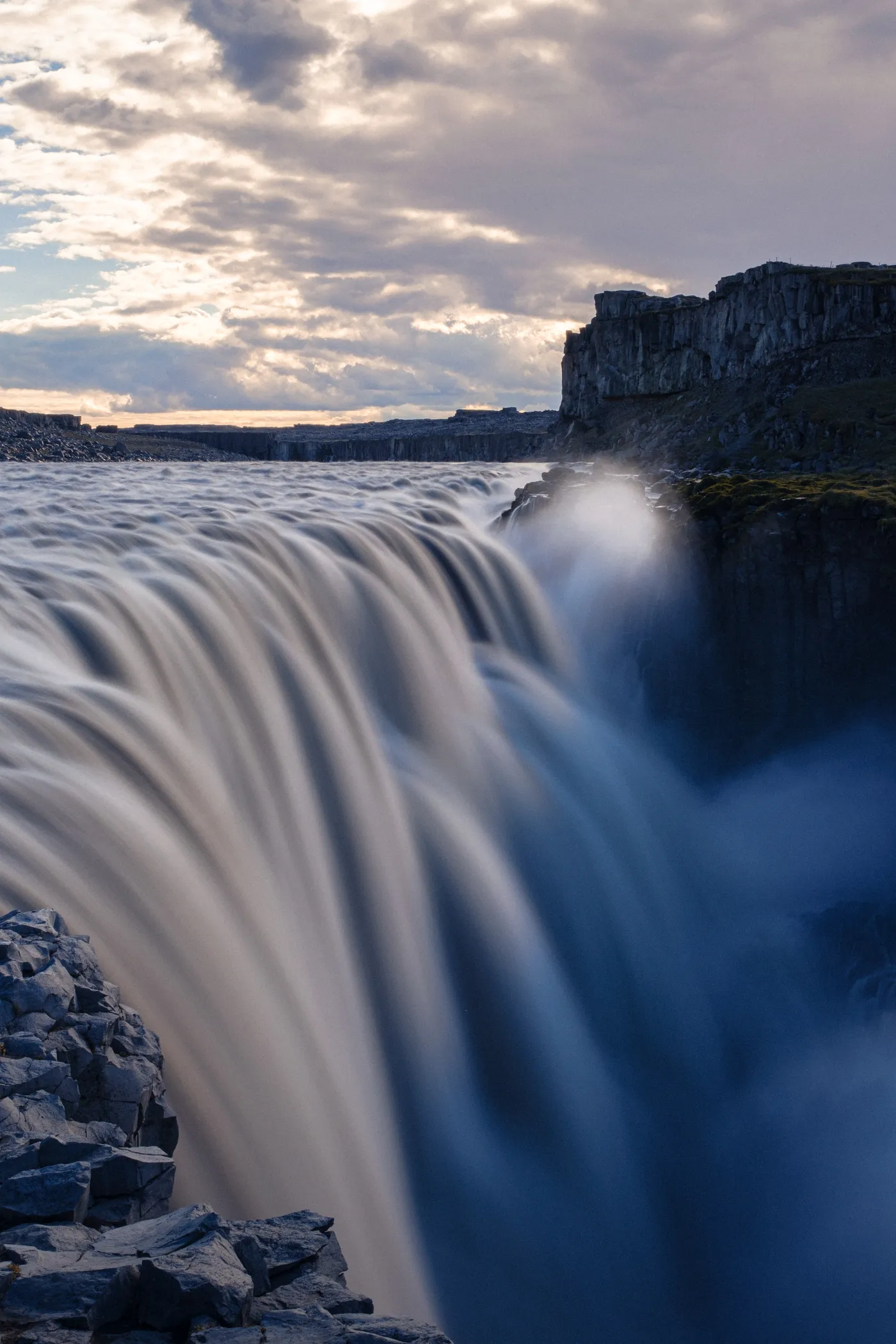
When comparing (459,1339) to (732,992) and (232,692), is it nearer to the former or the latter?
(732,992)

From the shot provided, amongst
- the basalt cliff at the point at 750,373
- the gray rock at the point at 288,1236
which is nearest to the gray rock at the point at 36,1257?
the gray rock at the point at 288,1236

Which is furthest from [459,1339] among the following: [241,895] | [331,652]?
[331,652]

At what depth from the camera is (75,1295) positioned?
14.9ft

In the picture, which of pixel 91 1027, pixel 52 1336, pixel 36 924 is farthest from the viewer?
pixel 36 924

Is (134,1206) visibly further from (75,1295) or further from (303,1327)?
(303,1327)

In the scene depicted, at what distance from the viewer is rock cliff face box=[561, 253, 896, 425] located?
44031mm

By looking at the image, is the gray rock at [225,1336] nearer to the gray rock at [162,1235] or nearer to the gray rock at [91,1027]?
the gray rock at [162,1235]

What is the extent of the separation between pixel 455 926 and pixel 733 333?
4913 cm

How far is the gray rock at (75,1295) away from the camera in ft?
14.6

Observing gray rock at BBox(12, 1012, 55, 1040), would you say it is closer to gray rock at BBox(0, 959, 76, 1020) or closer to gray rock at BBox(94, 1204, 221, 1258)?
gray rock at BBox(0, 959, 76, 1020)

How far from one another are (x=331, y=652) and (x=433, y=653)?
191 centimetres

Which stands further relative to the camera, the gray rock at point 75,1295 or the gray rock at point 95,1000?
the gray rock at point 95,1000

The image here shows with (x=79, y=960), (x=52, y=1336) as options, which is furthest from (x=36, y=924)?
(x=52, y=1336)

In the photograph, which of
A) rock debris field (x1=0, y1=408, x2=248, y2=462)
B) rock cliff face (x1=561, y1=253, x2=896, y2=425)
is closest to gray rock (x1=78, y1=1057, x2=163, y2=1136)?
rock cliff face (x1=561, y1=253, x2=896, y2=425)
